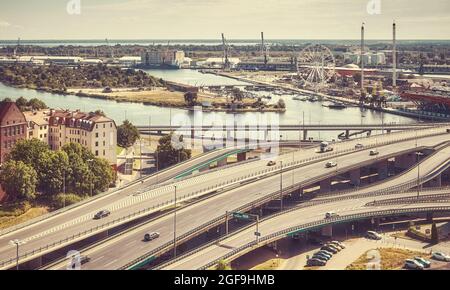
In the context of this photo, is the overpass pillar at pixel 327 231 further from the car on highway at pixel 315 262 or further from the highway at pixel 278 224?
the car on highway at pixel 315 262

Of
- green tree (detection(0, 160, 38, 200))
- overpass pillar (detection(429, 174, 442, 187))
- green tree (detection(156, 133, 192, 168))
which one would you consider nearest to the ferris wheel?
overpass pillar (detection(429, 174, 442, 187))

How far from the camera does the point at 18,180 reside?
7.64 m

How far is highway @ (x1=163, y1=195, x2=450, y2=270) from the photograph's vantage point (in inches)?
228

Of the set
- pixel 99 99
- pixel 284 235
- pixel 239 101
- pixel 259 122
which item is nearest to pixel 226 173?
pixel 284 235

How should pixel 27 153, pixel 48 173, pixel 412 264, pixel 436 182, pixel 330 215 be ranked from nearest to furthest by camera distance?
pixel 412 264, pixel 330 215, pixel 48 173, pixel 27 153, pixel 436 182

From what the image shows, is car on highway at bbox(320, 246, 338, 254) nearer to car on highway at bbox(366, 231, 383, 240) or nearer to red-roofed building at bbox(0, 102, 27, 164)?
car on highway at bbox(366, 231, 383, 240)

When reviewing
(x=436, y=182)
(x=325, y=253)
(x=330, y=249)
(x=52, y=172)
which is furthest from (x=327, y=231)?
(x=436, y=182)

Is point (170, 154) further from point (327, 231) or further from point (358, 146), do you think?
point (327, 231)

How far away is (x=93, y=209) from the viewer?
7082 millimetres

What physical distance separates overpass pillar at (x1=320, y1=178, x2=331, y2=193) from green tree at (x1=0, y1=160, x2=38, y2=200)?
4.65m

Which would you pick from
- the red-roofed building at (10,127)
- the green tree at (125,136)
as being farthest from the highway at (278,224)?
the green tree at (125,136)

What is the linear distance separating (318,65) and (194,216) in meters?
22.9
